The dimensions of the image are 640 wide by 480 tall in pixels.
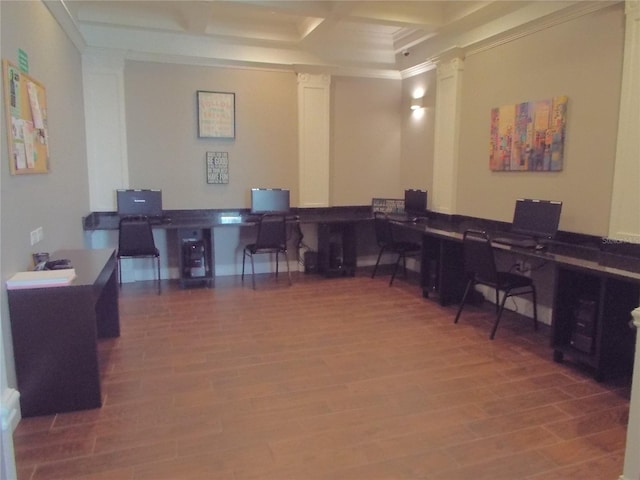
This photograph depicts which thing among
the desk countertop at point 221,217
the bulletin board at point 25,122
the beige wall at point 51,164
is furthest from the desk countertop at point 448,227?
the bulletin board at point 25,122

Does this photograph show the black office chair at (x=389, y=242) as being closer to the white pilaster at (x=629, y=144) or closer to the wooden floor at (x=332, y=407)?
the wooden floor at (x=332, y=407)

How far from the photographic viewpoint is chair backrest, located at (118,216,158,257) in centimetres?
486

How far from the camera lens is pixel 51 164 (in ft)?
11.6

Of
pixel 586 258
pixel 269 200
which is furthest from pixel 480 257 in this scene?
pixel 269 200

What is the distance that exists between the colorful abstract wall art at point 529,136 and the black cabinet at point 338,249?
2.00 m

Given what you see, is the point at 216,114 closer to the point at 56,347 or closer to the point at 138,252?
the point at 138,252

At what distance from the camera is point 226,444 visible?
231 cm

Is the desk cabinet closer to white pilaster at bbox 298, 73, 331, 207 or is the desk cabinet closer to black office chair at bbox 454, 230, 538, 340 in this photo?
black office chair at bbox 454, 230, 538, 340

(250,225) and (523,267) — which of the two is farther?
(250,225)

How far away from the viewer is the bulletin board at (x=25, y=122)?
2.61m

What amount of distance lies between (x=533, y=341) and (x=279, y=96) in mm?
4090

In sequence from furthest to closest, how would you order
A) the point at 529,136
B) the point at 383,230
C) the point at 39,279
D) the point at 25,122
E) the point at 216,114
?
the point at 216,114 → the point at 383,230 → the point at 529,136 → the point at 25,122 → the point at 39,279

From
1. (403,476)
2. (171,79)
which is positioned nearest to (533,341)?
(403,476)

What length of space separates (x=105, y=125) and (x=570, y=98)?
4.75 m
